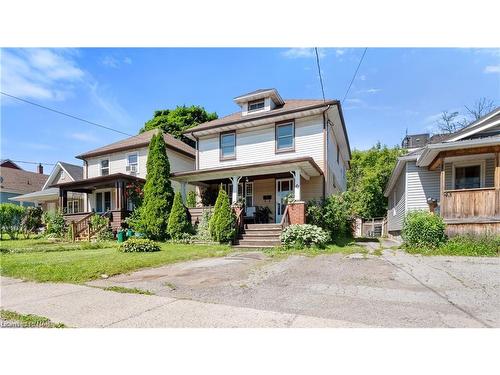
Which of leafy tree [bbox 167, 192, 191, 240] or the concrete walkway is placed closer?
the concrete walkway

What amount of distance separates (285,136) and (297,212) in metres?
4.80

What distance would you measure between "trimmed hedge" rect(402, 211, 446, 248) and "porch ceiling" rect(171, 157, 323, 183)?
4426 millimetres

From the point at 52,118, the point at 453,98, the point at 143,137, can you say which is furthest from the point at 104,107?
the point at 143,137

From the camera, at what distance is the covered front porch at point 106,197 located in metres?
16.4

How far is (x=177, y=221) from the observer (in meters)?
13.3

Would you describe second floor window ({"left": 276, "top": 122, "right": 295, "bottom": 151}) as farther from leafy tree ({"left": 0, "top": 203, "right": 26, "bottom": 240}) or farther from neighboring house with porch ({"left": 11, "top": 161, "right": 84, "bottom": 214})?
neighboring house with porch ({"left": 11, "top": 161, "right": 84, "bottom": 214})

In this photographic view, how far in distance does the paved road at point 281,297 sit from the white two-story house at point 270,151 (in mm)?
6530

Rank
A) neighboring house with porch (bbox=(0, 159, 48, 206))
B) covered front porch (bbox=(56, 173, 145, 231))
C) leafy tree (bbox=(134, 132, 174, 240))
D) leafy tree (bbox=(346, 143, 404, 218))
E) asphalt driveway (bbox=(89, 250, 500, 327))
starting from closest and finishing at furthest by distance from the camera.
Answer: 1. asphalt driveway (bbox=(89, 250, 500, 327))
2. leafy tree (bbox=(134, 132, 174, 240))
3. covered front porch (bbox=(56, 173, 145, 231))
4. neighboring house with porch (bbox=(0, 159, 48, 206))
5. leafy tree (bbox=(346, 143, 404, 218))

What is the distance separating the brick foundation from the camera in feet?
37.6

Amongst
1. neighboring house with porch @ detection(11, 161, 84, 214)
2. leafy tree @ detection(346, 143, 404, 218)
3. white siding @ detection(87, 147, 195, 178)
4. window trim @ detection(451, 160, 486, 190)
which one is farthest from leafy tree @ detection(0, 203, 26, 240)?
leafy tree @ detection(346, 143, 404, 218)

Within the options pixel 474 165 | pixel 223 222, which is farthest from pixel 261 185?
pixel 474 165

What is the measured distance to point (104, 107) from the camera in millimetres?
5621
